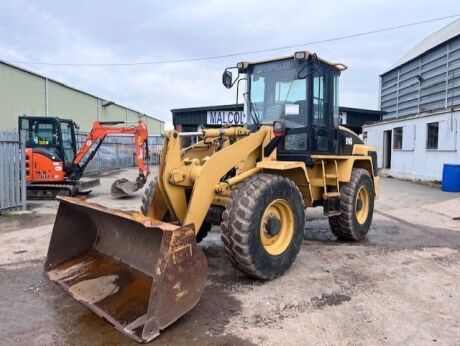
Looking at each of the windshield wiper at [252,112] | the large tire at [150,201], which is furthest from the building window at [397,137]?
the large tire at [150,201]

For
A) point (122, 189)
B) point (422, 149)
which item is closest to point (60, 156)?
point (122, 189)

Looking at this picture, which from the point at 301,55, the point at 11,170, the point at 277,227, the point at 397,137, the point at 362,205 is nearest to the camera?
the point at 277,227

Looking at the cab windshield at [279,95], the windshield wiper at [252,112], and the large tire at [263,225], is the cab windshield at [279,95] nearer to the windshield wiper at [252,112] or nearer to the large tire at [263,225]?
the windshield wiper at [252,112]

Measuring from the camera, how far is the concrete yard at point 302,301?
12.0 ft

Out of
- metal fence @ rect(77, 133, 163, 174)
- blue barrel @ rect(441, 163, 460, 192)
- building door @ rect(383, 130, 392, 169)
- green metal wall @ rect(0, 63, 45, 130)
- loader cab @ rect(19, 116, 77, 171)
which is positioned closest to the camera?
loader cab @ rect(19, 116, 77, 171)

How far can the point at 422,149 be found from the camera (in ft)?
58.9

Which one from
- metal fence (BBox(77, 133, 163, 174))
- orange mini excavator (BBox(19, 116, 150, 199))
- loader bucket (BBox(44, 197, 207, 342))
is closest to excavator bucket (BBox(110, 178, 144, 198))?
orange mini excavator (BBox(19, 116, 150, 199))

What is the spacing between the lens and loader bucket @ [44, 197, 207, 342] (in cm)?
352

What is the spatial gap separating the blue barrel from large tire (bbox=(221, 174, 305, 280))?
11037mm

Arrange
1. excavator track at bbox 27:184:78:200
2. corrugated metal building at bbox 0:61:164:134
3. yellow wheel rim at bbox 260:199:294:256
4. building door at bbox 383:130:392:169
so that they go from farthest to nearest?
building door at bbox 383:130:392:169
corrugated metal building at bbox 0:61:164:134
excavator track at bbox 27:184:78:200
yellow wheel rim at bbox 260:199:294:256

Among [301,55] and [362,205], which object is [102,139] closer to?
[362,205]

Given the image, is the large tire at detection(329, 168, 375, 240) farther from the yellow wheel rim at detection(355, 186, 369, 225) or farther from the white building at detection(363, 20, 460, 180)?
the white building at detection(363, 20, 460, 180)

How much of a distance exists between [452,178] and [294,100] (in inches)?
415

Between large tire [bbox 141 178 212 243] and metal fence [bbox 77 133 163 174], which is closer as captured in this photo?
large tire [bbox 141 178 212 243]
